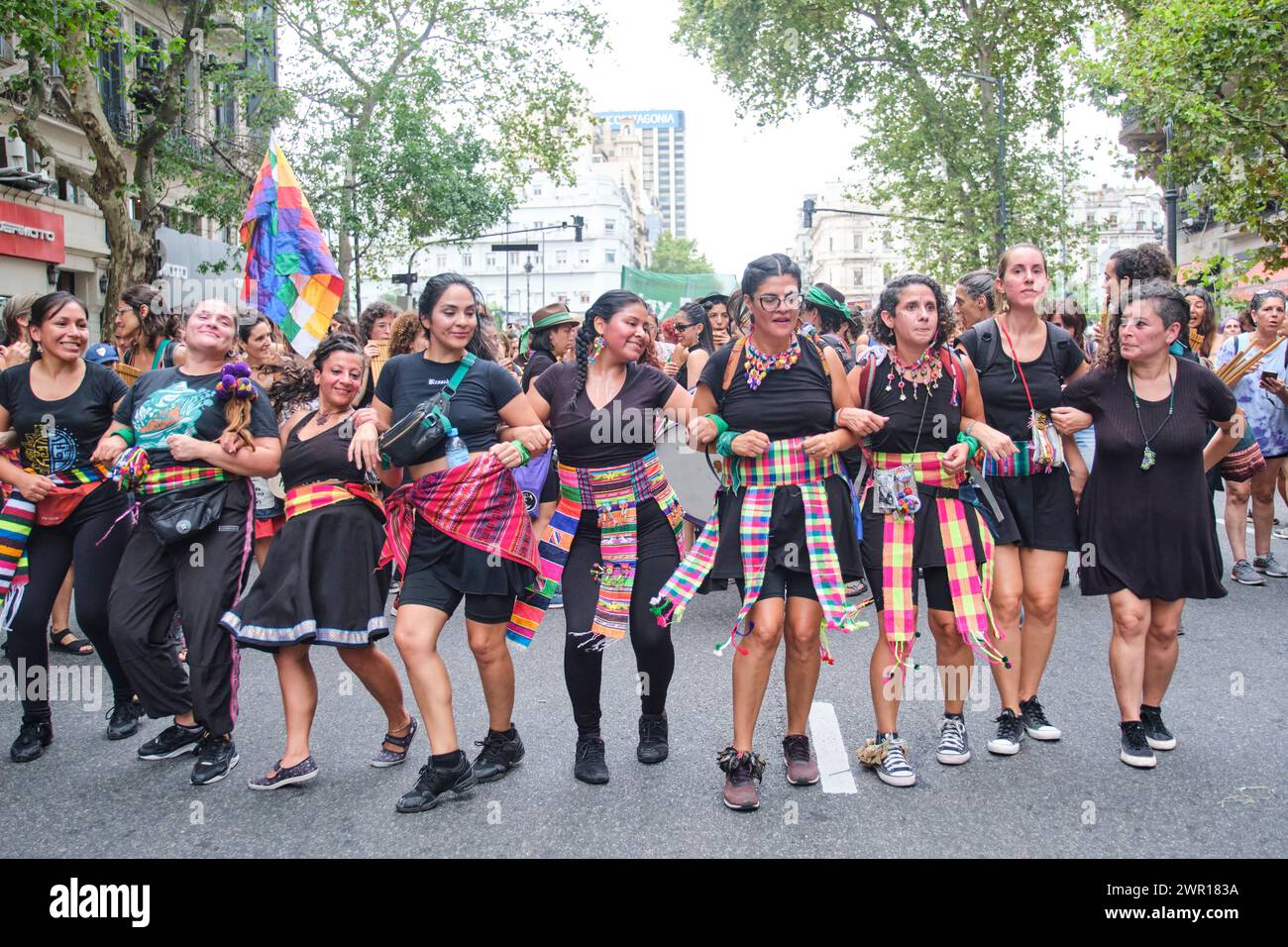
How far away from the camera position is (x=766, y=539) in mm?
4395

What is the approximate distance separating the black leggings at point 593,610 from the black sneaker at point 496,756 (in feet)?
0.89

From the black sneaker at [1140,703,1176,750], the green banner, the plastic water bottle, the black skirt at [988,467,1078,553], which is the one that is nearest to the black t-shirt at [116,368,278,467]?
the plastic water bottle

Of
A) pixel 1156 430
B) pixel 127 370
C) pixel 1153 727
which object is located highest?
pixel 127 370

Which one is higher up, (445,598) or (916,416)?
(916,416)

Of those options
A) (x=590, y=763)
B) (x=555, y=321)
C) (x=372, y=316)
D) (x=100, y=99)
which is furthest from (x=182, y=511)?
(x=100, y=99)

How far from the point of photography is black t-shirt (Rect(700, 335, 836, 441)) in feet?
14.6

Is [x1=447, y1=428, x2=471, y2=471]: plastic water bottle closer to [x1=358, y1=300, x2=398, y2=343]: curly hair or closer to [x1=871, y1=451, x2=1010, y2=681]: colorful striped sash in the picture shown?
[x1=871, y1=451, x2=1010, y2=681]: colorful striped sash

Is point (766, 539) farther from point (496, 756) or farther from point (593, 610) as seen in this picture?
point (496, 756)

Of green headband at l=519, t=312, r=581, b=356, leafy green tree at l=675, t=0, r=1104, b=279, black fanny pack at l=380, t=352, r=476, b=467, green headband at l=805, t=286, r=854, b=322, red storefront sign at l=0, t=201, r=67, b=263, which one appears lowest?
black fanny pack at l=380, t=352, r=476, b=467

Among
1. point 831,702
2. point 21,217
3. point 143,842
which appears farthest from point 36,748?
point 21,217

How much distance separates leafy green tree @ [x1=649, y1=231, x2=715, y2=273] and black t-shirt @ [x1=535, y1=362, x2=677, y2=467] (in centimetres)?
12222

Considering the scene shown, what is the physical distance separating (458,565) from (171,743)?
161 cm

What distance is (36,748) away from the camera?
4961 mm
